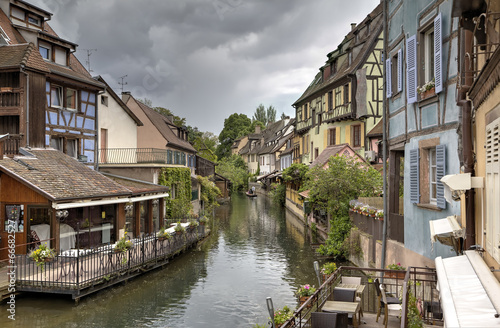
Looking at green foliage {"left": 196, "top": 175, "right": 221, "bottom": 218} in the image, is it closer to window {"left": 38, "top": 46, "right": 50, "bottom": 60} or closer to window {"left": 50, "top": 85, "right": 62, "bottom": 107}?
window {"left": 50, "top": 85, "right": 62, "bottom": 107}

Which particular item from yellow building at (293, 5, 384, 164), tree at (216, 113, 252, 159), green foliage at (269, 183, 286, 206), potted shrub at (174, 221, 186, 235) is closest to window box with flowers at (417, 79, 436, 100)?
potted shrub at (174, 221, 186, 235)

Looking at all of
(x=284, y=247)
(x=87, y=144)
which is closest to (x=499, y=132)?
(x=284, y=247)

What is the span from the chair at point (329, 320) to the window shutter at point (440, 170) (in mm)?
3657

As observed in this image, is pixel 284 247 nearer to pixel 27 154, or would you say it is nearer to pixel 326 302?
pixel 27 154

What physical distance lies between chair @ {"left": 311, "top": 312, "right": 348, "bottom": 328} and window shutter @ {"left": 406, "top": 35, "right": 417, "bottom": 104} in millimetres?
6127

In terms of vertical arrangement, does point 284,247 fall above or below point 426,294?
below

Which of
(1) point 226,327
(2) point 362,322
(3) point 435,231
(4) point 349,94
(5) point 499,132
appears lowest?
(1) point 226,327

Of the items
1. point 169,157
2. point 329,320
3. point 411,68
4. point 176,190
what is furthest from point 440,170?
point 169,157

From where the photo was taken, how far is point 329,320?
7.70 metres

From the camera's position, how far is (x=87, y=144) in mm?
24234

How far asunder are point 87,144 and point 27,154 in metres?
5.44

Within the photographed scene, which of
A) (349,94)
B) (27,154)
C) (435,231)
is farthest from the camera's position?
(349,94)

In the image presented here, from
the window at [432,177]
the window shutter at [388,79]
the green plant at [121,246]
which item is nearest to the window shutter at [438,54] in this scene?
the window at [432,177]

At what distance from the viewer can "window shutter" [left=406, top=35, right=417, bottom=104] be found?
1141 cm
